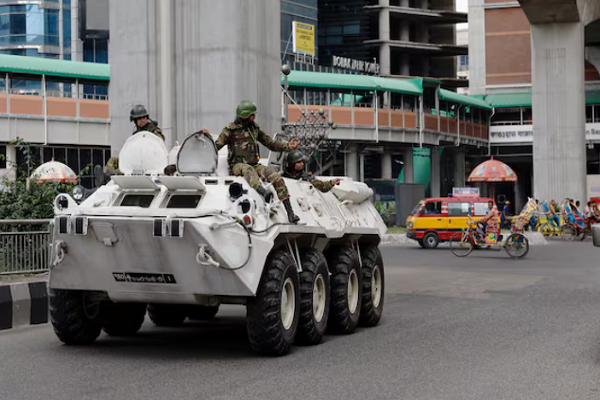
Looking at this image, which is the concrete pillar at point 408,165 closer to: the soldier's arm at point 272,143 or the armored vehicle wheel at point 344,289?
the armored vehicle wheel at point 344,289

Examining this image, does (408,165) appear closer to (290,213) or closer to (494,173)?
(494,173)

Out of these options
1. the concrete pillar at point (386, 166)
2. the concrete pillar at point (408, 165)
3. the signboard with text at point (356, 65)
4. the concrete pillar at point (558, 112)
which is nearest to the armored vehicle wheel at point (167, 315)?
the concrete pillar at point (558, 112)

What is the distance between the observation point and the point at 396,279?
21.5 m

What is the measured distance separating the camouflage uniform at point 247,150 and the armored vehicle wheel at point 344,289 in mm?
1588

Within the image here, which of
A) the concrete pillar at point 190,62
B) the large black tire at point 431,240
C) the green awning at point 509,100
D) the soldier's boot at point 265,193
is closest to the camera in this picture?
the soldier's boot at point 265,193

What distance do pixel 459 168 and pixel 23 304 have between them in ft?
213

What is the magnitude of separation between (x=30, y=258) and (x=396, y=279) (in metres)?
9.14

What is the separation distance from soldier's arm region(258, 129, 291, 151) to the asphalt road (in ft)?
7.42

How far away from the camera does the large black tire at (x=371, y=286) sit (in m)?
12.8

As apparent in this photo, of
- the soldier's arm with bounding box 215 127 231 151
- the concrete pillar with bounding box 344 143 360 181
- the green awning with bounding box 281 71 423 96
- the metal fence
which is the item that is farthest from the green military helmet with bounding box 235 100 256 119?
the concrete pillar with bounding box 344 143 360 181

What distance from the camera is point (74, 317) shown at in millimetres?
10453

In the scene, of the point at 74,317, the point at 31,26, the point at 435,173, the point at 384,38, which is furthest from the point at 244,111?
the point at 384,38

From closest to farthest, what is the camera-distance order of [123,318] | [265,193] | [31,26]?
[265,193]
[123,318]
[31,26]

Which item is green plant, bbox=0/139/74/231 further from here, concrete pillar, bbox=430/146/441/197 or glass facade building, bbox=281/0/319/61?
concrete pillar, bbox=430/146/441/197
